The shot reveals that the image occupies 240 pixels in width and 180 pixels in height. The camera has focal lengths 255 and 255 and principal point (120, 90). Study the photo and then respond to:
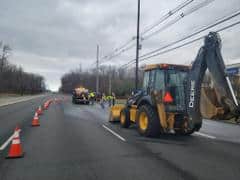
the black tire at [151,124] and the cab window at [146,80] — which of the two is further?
the cab window at [146,80]

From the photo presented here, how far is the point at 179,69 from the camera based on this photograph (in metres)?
9.59

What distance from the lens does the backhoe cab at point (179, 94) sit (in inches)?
285

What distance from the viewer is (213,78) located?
7.36m

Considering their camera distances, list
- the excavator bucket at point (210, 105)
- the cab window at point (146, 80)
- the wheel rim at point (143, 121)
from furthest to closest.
Answer: the cab window at point (146, 80) < the wheel rim at point (143, 121) < the excavator bucket at point (210, 105)

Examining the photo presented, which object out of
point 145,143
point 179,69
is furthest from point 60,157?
point 179,69

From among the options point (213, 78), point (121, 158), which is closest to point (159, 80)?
point (213, 78)

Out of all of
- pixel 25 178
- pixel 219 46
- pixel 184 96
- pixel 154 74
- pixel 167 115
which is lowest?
pixel 25 178

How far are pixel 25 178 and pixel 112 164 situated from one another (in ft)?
6.37

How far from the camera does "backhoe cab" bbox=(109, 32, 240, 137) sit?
23.7ft

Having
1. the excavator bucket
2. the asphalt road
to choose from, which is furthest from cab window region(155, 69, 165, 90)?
the asphalt road

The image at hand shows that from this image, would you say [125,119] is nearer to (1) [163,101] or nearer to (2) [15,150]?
(1) [163,101]

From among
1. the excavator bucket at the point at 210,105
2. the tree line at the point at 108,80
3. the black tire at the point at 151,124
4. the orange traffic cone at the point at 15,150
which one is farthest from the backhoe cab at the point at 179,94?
the tree line at the point at 108,80

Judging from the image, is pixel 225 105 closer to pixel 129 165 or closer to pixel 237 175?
pixel 237 175

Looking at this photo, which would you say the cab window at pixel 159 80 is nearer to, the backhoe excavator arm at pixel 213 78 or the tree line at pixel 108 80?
the backhoe excavator arm at pixel 213 78
